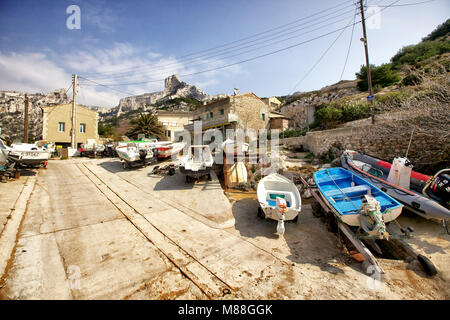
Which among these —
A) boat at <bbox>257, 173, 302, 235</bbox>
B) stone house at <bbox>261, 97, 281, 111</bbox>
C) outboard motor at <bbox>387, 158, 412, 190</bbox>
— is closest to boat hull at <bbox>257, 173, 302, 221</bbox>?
boat at <bbox>257, 173, 302, 235</bbox>

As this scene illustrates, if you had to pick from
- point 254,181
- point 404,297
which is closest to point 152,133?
point 254,181

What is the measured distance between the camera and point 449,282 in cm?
313

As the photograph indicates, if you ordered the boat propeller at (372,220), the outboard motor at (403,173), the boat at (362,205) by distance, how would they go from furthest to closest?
1. the outboard motor at (403,173)
2. the boat at (362,205)
3. the boat propeller at (372,220)

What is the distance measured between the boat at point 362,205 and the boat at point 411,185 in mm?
858

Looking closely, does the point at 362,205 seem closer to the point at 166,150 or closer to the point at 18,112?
the point at 166,150

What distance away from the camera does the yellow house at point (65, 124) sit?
961 inches

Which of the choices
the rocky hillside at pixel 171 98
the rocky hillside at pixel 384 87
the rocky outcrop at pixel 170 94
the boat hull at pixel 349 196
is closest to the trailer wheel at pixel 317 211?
the boat hull at pixel 349 196

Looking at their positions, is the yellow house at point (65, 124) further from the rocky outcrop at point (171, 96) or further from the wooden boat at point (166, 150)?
Result: the rocky outcrop at point (171, 96)

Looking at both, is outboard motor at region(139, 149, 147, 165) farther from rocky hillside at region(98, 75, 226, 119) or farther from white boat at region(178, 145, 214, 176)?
rocky hillside at region(98, 75, 226, 119)

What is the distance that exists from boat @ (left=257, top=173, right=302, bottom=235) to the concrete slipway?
58 centimetres

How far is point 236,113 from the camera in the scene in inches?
870

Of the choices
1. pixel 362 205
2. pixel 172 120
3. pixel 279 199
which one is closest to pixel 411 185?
pixel 362 205

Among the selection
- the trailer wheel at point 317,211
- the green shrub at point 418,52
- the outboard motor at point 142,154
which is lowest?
the trailer wheel at point 317,211

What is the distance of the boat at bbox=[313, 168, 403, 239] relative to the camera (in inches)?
151
